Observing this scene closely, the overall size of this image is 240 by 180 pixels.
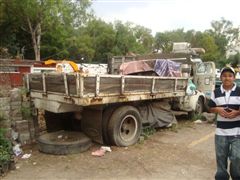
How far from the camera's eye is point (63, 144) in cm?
631

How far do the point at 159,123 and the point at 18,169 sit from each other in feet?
14.1

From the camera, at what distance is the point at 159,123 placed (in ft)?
27.9

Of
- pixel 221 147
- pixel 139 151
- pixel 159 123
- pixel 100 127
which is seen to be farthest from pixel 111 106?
pixel 221 147

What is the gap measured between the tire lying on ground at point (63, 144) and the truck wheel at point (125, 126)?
0.61 m

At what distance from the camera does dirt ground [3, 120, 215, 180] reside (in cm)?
522

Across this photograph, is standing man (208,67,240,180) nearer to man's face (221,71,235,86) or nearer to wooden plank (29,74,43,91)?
man's face (221,71,235,86)

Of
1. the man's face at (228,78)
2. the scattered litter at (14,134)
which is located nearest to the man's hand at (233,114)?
the man's face at (228,78)

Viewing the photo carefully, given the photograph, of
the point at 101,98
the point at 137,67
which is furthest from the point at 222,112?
the point at 137,67

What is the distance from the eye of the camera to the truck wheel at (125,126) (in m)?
6.77

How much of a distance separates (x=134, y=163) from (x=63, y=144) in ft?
5.19

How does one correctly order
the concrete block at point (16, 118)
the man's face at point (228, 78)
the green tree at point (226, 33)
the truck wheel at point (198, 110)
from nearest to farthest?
the man's face at point (228, 78) → the concrete block at point (16, 118) → the truck wheel at point (198, 110) → the green tree at point (226, 33)

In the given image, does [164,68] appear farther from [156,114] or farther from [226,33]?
[226,33]

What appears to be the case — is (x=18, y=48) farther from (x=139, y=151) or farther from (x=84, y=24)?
(x=139, y=151)

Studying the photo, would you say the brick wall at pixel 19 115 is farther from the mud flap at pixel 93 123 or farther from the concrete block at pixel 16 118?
the mud flap at pixel 93 123
